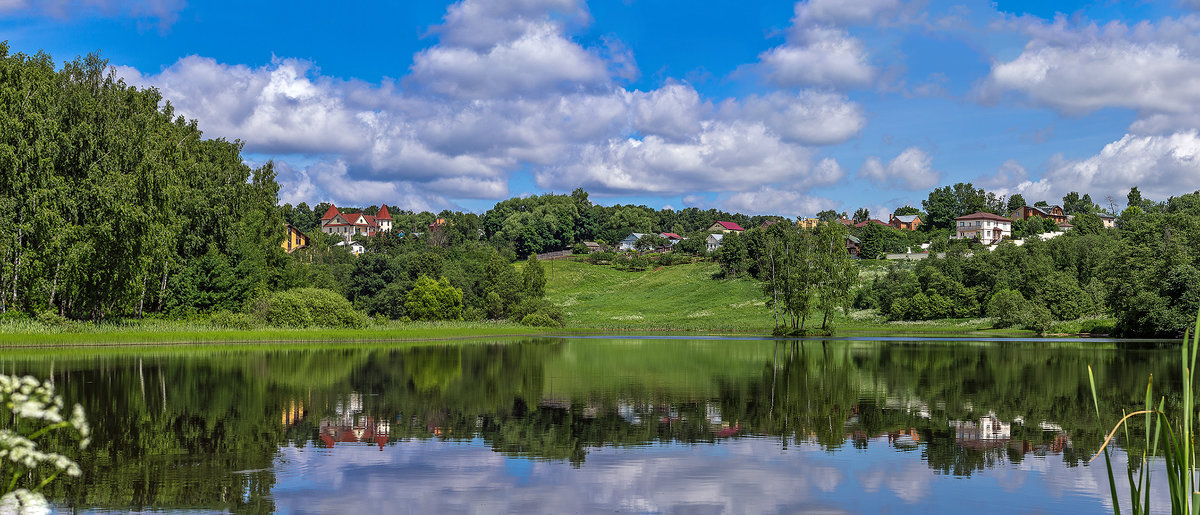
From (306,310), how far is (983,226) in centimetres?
15494

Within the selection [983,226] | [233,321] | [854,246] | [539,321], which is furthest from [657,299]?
[983,226]

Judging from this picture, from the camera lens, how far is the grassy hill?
10538cm

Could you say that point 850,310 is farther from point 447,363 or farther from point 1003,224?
point 1003,224

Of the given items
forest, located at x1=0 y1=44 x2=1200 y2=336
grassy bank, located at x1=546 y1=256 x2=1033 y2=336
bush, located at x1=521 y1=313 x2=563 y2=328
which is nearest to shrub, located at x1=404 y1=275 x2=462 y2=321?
forest, located at x1=0 y1=44 x2=1200 y2=336

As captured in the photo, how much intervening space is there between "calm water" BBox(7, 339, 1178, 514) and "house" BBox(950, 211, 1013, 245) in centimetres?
15211

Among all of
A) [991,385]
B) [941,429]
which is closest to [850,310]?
[991,385]

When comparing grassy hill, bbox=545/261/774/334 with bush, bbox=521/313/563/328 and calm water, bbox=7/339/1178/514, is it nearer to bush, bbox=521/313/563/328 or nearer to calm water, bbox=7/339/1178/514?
bush, bbox=521/313/563/328

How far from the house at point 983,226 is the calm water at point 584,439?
499ft

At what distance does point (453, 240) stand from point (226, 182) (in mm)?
112300

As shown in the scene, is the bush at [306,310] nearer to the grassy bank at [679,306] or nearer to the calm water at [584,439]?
the grassy bank at [679,306]

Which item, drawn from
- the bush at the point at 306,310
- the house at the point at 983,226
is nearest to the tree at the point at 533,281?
the bush at the point at 306,310

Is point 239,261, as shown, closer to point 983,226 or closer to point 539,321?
point 539,321

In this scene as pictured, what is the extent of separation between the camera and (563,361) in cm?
4694

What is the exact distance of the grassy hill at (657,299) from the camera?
10538 centimetres
